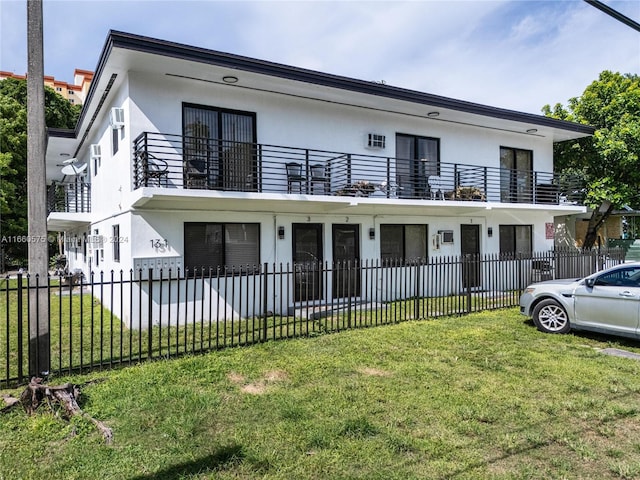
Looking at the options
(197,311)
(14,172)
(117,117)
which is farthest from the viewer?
(14,172)

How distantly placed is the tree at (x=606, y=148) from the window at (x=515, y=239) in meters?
3.52

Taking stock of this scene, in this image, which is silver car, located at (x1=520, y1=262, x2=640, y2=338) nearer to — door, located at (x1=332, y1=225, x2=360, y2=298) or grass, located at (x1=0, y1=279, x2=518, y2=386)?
grass, located at (x1=0, y1=279, x2=518, y2=386)

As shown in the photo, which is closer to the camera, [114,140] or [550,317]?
[550,317]

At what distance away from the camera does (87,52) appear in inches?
424

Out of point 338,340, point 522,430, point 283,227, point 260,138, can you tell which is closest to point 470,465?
point 522,430

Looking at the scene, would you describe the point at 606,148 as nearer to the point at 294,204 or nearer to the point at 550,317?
the point at 550,317

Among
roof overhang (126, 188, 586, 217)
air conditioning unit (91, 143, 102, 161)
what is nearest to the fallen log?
roof overhang (126, 188, 586, 217)

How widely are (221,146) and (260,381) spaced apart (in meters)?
6.57

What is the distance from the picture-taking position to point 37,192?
19.1 feet

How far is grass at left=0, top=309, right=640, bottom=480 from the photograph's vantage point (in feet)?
12.1

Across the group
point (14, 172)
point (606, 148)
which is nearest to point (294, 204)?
point (606, 148)

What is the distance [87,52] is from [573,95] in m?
19.2

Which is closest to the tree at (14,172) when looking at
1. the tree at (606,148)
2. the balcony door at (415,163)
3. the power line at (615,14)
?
the balcony door at (415,163)

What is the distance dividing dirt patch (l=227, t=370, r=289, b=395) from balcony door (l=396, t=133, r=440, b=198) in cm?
845
